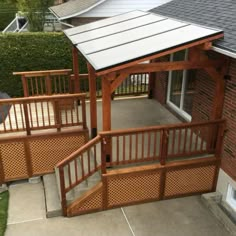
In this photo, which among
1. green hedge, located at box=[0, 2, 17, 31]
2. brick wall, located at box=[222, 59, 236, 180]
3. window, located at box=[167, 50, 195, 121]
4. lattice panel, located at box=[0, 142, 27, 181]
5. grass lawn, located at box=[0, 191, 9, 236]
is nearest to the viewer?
brick wall, located at box=[222, 59, 236, 180]

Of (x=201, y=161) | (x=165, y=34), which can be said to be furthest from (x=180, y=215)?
(x=165, y=34)

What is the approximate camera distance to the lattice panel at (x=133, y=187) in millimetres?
5895

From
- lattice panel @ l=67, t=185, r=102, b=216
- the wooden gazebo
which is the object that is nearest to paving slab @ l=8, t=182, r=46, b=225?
lattice panel @ l=67, t=185, r=102, b=216

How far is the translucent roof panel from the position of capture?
16.2 ft

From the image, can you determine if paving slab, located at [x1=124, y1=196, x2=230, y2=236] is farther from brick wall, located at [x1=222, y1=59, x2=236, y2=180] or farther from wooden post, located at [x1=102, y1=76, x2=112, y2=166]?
wooden post, located at [x1=102, y1=76, x2=112, y2=166]

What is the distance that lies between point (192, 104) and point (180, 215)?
2858 millimetres

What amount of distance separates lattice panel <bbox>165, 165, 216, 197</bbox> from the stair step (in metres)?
2.29

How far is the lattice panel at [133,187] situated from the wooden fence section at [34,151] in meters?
1.70

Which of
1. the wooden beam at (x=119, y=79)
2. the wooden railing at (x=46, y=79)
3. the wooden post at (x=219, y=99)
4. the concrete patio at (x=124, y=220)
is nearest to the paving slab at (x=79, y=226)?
the concrete patio at (x=124, y=220)

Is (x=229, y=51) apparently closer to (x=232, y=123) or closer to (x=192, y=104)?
(x=232, y=123)

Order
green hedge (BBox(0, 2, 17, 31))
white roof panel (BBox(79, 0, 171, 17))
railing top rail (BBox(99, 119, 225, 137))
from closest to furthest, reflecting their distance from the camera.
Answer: railing top rail (BBox(99, 119, 225, 137)), white roof panel (BBox(79, 0, 171, 17)), green hedge (BBox(0, 2, 17, 31))

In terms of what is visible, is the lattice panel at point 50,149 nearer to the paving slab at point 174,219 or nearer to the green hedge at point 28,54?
the paving slab at point 174,219

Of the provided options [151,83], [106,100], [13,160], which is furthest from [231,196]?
[151,83]

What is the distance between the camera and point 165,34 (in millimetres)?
5633
